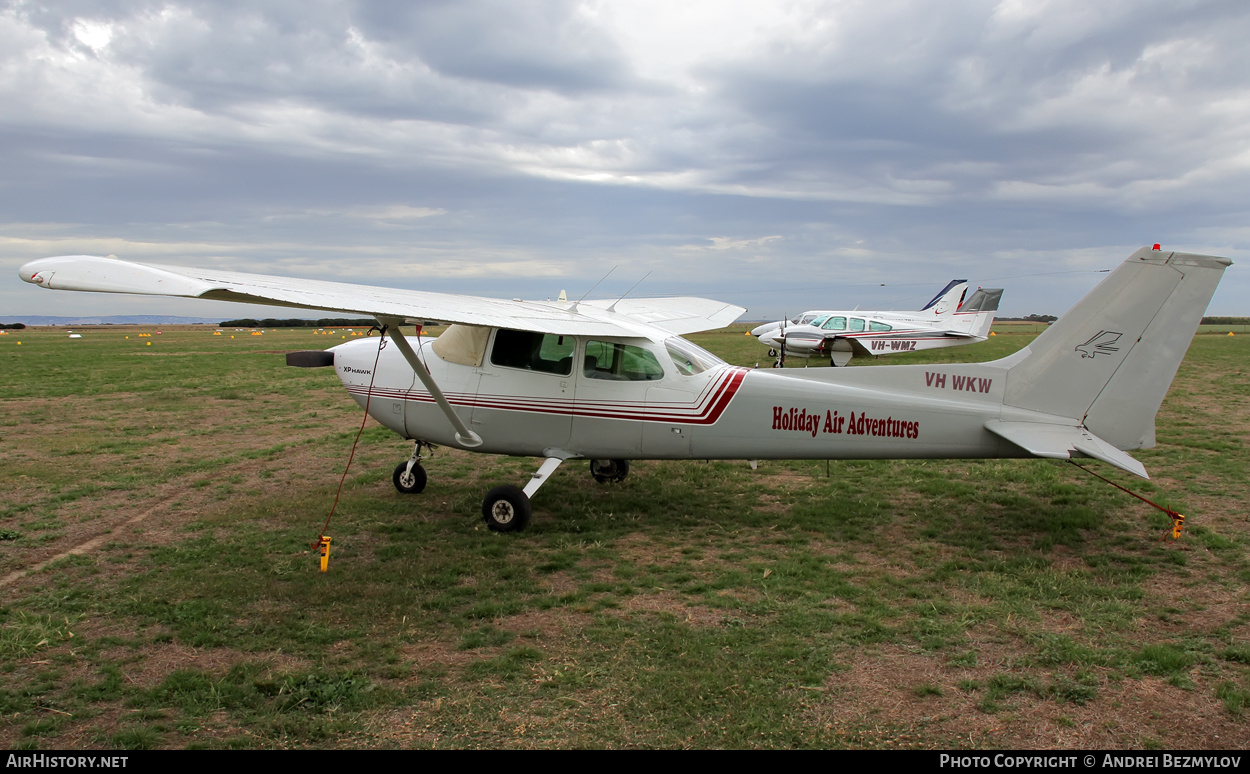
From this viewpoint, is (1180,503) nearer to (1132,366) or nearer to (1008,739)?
(1132,366)

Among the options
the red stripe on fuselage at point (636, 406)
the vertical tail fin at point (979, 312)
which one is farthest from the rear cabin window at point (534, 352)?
the vertical tail fin at point (979, 312)

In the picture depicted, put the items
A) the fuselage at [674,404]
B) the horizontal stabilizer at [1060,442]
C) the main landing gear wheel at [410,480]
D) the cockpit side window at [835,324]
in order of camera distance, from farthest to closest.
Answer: the cockpit side window at [835,324] → the main landing gear wheel at [410,480] → the fuselage at [674,404] → the horizontal stabilizer at [1060,442]

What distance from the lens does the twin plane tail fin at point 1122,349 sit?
622 centimetres

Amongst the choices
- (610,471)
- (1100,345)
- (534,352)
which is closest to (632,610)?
(534,352)

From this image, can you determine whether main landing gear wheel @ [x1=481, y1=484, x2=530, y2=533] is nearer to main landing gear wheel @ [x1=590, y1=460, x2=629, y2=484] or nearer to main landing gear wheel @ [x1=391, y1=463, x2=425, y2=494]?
main landing gear wheel @ [x1=391, y1=463, x2=425, y2=494]

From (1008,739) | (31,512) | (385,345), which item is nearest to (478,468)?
(385,345)

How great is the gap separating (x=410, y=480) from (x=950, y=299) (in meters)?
30.9

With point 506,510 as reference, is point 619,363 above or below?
above

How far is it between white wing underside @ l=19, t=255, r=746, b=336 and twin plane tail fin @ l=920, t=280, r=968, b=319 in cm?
2646

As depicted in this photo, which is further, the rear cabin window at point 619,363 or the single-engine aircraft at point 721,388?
the rear cabin window at point 619,363

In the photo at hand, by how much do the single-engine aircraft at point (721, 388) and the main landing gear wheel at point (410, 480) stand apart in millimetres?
745

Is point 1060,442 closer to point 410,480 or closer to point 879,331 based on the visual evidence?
point 410,480

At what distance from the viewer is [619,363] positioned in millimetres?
7441

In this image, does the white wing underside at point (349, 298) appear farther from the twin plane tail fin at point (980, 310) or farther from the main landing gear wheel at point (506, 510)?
the twin plane tail fin at point (980, 310)
